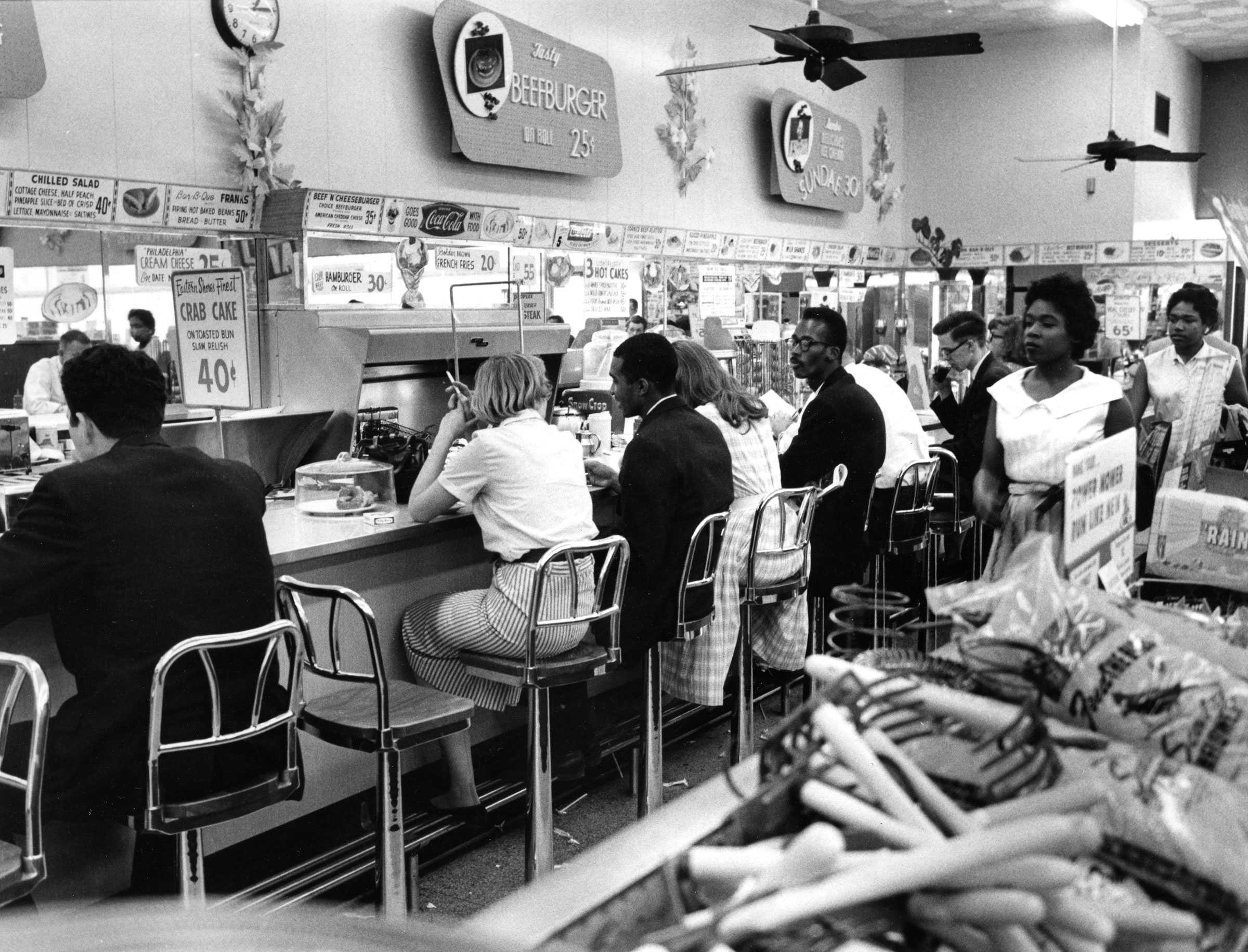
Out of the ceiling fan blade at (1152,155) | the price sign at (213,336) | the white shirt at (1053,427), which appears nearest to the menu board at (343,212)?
the price sign at (213,336)

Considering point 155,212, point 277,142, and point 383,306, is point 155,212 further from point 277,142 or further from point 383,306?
point 383,306

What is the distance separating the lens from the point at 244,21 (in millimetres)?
5996

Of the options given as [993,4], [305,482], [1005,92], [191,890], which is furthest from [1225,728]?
[1005,92]

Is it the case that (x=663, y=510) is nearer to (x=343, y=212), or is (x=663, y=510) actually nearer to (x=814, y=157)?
(x=343, y=212)

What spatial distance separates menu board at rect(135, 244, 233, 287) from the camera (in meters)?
5.83

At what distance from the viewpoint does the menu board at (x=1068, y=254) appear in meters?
12.3

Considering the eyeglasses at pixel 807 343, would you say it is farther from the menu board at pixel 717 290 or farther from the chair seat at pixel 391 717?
the menu board at pixel 717 290

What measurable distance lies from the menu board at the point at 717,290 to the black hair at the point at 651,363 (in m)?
5.33

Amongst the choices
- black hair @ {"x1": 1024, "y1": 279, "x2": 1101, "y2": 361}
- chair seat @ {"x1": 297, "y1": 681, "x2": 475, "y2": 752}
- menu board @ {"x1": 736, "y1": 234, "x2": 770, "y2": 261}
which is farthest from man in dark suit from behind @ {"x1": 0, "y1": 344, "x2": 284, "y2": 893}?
menu board @ {"x1": 736, "y1": 234, "x2": 770, "y2": 261}

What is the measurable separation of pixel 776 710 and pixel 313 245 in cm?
304

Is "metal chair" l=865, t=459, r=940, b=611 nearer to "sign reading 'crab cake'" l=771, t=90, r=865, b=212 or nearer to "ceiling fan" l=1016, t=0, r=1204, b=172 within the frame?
"sign reading 'crab cake'" l=771, t=90, r=865, b=212

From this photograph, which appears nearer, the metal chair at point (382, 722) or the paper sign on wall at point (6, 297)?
the metal chair at point (382, 722)

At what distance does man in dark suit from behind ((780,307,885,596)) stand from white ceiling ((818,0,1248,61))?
703 cm

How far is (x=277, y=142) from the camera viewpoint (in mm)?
6305
